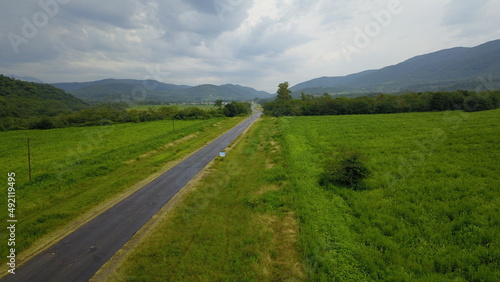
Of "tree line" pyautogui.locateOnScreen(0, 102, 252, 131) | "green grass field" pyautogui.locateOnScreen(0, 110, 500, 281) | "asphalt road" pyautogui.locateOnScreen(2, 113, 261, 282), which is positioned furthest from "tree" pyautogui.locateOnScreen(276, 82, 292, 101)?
"asphalt road" pyautogui.locateOnScreen(2, 113, 261, 282)

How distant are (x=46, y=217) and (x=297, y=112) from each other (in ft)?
306

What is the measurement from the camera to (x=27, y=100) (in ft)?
414

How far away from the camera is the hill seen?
327ft

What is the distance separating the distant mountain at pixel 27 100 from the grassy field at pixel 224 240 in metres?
99.1

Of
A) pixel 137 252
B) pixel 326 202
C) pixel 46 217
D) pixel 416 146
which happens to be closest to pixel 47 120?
pixel 46 217

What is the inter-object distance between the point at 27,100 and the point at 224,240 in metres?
170

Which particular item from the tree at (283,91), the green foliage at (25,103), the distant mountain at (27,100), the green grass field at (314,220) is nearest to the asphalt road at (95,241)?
the green grass field at (314,220)

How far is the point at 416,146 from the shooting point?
83.9ft

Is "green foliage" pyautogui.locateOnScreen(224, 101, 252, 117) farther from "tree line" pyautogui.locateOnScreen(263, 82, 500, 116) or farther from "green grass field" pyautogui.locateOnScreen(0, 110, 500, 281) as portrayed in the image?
"green grass field" pyautogui.locateOnScreen(0, 110, 500, 281)

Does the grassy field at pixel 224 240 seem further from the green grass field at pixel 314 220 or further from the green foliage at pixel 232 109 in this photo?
the green foliage at pixel 232 109

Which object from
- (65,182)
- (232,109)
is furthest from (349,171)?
(232,109)

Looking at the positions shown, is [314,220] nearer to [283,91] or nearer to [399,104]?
[399,104]

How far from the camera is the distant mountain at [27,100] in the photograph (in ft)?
324

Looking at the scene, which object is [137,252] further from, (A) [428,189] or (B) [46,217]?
(A) [428,189]
